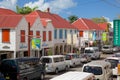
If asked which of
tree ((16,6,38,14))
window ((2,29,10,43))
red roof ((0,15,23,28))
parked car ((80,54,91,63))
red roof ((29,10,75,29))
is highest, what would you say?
tree ((16,6,38,14))

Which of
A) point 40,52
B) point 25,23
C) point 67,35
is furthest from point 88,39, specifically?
point 25,23

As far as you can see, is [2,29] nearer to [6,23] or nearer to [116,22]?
[6,23]

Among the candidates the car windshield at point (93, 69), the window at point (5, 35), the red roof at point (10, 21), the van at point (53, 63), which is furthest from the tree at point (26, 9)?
the car windshield at point (93, 69)

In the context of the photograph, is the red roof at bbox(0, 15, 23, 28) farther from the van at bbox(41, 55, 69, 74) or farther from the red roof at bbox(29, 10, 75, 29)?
the red roof at bbox(29, 10, 75, 29)

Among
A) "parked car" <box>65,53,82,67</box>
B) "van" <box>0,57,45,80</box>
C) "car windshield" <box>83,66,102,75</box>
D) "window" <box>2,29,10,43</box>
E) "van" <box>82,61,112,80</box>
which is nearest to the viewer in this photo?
"van" <box>82,61,112,80</box>

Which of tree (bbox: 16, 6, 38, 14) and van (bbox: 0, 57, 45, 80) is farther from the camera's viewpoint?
tree (bbox: 16, 6, 38, 14)

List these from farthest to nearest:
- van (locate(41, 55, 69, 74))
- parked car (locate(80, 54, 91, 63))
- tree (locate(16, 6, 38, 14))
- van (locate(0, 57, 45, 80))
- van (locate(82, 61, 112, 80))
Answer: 1. tree (locate(16, 6, 38, 14))
2. parked car (locate(80, 54, 91, 63))
3. van (locate(41, 55, 69, 74))
4. van (locate(0, 57, 45, 80))
5. van (locate(82, 61, 112, 80))

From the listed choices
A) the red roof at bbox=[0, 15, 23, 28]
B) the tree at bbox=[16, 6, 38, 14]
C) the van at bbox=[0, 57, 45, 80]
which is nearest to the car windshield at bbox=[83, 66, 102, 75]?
the van at bbox=[0, 57, 45, 80]

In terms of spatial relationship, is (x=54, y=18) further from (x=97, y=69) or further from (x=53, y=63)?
(x=97, y=69)

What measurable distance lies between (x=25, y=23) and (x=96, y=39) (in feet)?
131

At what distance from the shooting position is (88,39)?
7512 centimetres

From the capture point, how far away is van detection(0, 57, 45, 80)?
81.4 ft

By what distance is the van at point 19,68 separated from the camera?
24812 millimetres

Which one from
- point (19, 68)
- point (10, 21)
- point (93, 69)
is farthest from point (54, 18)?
point (93, 69)
